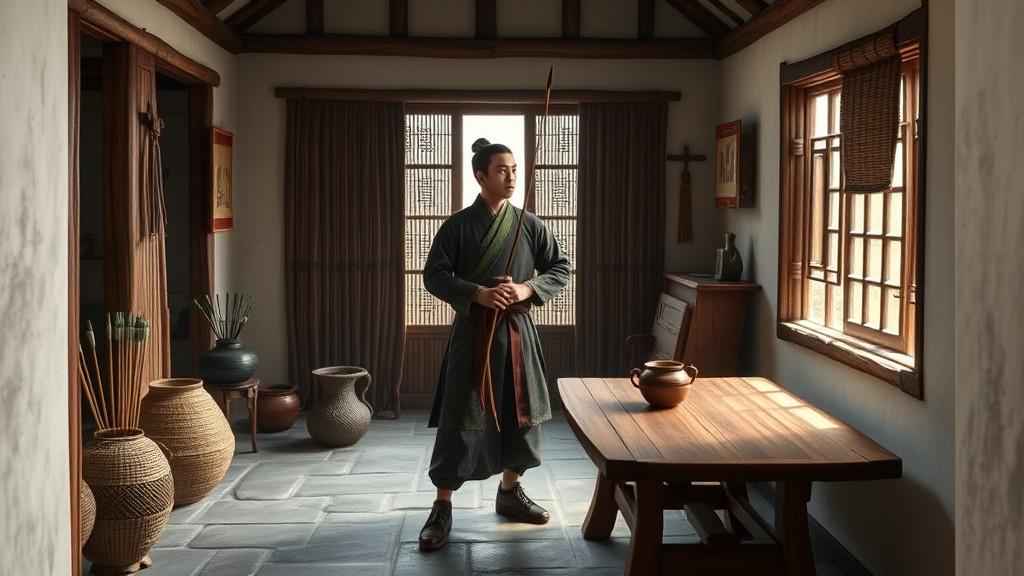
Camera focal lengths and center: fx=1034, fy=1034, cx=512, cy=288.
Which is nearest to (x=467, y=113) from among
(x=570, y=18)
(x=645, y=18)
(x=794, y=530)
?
(x=570, y=18)

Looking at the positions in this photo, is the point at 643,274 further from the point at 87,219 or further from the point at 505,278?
the point at 87,219

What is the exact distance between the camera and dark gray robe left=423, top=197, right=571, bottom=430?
4.23m

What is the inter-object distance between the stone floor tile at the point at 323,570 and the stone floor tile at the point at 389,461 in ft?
4.77

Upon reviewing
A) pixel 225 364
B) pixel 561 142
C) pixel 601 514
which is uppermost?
pixel 561 142

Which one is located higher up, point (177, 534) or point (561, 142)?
point (561, 142)

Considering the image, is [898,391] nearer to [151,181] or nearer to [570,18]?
[151,181]

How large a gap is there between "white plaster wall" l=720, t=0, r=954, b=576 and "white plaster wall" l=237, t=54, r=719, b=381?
1443mm

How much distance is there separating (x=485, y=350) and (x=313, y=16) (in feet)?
11.4

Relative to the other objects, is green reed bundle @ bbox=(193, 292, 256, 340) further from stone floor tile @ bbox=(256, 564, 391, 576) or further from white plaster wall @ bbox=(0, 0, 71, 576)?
white plaster wall @ bbox=(0, 0, 71, 576)

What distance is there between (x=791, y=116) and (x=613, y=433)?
8.50 ft

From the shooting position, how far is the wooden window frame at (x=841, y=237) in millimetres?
3539

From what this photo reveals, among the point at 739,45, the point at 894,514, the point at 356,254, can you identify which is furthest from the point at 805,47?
the point at 356,254

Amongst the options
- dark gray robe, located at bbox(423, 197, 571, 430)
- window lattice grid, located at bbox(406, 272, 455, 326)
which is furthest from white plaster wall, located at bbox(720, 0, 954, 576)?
window lattice grid, located at bbox(406, 272, 455, 326)

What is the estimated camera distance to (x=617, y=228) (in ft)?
22.6
